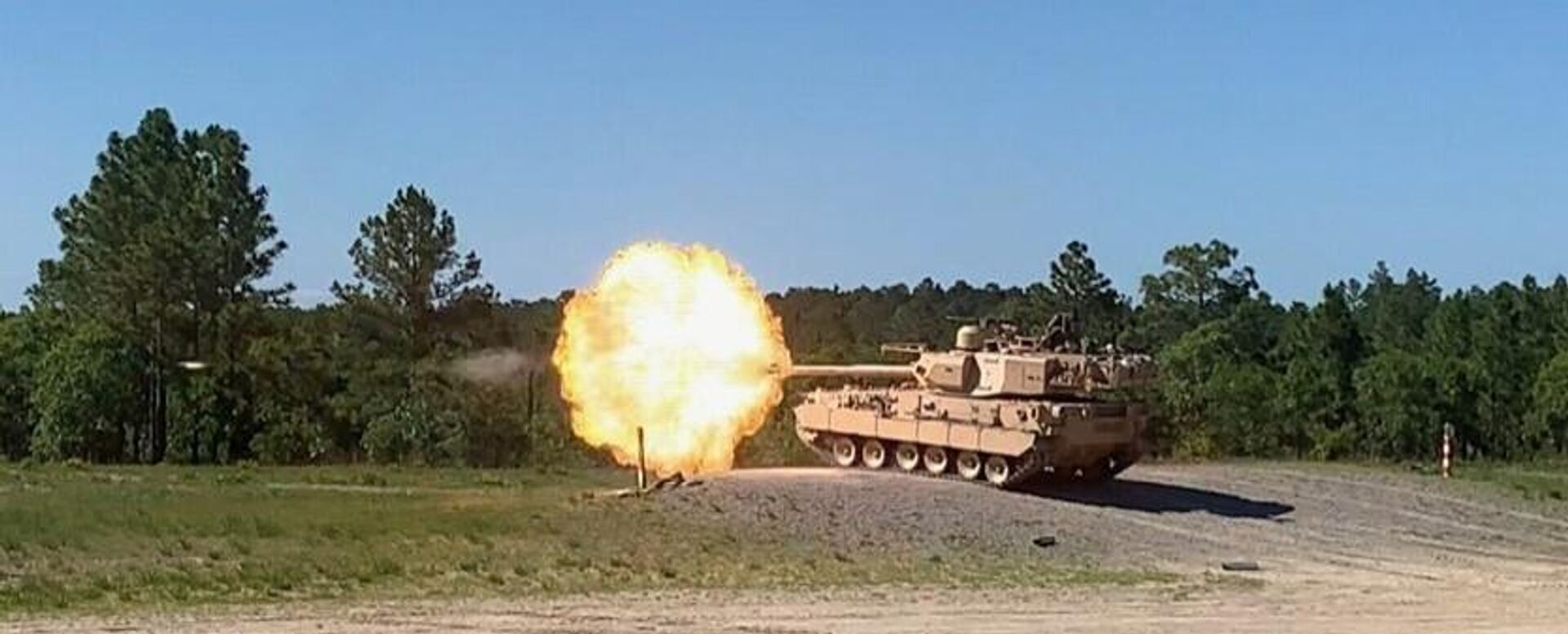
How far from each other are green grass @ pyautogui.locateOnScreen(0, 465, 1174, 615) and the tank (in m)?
6.29

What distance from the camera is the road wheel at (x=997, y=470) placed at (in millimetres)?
37406

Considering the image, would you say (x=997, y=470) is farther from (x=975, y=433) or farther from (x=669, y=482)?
(x=669, y=482)

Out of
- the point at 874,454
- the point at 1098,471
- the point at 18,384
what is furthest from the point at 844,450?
the point at 18,384

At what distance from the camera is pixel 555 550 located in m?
28.3

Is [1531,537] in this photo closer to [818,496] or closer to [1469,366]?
[818,496]

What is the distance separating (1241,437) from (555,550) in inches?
2207

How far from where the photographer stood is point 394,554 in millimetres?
27406

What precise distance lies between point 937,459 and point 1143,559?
9.29 metres

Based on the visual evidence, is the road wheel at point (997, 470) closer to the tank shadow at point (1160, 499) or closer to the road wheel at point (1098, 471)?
the tank shadow at point (1160, 499)

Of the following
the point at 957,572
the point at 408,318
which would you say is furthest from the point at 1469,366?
the point at 957,572

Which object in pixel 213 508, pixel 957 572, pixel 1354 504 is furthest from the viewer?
pixel 1354 504

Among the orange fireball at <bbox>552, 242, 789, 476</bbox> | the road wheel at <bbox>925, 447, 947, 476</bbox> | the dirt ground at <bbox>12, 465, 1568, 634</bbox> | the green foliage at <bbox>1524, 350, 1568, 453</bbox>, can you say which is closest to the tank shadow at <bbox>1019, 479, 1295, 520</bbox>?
the dirt ground at <bbox>12, 465, 1568, 634</bbox>

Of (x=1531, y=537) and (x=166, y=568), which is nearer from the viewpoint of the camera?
(x=166, y=568)

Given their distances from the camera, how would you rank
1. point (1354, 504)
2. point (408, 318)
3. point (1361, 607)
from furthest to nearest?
point (408, 318)
point (1354, 504)
point (1361, 607)
